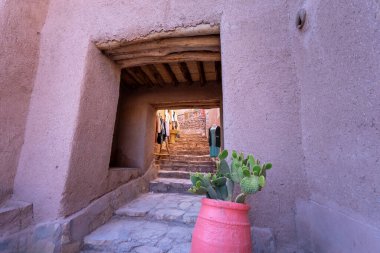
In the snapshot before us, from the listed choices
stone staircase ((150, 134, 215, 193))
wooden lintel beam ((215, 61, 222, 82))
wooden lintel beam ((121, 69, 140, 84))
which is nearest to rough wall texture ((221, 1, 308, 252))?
wooden lintel beam ((215, 61, 222, 82))

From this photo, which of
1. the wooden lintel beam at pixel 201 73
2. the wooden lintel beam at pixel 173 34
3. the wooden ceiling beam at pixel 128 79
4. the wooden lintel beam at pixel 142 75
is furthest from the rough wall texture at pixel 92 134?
the wooden lintel beam at pixel 201 73

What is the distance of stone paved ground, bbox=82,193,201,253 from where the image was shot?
198cm

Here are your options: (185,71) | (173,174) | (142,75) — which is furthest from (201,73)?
(173,174)

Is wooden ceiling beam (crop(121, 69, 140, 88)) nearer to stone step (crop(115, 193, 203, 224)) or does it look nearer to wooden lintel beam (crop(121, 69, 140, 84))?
wooden lintel beam (crop(121, 69, 140, 84))

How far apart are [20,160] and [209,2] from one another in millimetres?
2451

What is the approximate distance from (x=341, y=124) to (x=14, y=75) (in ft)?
9.13

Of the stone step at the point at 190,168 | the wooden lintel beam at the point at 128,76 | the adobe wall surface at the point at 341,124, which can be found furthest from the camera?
the stone step at the point at 190,168

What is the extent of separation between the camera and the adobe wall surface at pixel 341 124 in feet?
3.23

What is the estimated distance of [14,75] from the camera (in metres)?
2.07

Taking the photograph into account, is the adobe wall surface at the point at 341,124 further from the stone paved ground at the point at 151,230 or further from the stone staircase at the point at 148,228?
the stone staircase at the point at 148,228

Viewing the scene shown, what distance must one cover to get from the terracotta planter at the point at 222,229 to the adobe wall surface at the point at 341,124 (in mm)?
531

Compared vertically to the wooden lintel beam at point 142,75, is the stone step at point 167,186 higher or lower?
lower

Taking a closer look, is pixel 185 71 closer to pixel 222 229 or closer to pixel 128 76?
pixel 128 76

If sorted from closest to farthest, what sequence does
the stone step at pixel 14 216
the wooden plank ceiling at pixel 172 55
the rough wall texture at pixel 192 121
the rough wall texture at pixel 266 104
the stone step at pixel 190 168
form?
the rough wall texture at pixel 266 104 → the stone step at pixel 14 216 → the wooden plank ceiling at pixel 172 55 → the stone step at pixel 190 168 → the rough wall texture at pixel 192 121
